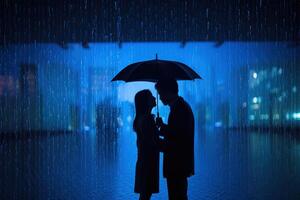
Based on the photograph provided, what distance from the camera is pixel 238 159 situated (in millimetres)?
8188

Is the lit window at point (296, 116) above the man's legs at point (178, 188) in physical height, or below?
below

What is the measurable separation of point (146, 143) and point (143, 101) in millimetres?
365

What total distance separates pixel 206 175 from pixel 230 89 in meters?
23.2

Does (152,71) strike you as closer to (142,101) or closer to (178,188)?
(142,101)

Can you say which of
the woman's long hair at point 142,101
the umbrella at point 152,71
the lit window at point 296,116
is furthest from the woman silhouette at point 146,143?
the lit window at point 296,116

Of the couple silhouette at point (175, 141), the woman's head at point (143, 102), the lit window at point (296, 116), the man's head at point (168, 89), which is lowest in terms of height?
the lit window at point (296, 116)

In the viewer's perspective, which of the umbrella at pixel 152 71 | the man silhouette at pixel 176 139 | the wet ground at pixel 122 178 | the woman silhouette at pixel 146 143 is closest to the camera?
the man silhouette at pixel 176 139

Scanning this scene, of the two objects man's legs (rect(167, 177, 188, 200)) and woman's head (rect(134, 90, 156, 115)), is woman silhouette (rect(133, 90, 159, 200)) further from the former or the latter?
man's legs (rect(167, 177, 188, 200))

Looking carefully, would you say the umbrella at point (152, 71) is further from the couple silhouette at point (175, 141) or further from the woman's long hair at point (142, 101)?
the couple silhouette at point (175, 141)

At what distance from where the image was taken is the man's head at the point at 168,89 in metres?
2.59

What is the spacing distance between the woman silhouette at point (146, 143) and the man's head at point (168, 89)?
0.35m

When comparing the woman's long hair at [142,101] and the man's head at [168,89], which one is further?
the woman's long hair at [142,101]

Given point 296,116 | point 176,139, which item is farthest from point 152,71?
point 296,116

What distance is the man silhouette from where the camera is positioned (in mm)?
2574
